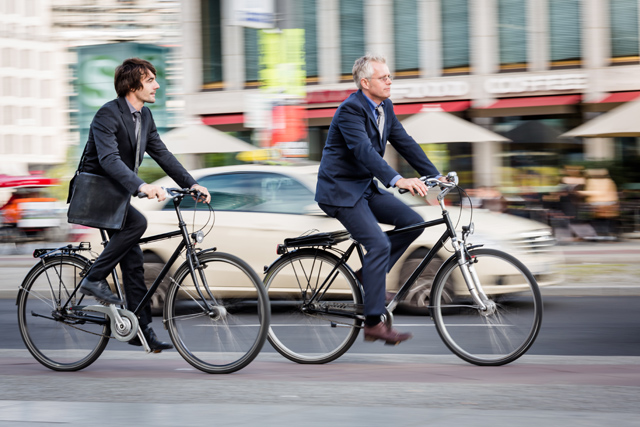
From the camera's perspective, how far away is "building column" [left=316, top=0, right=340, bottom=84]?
26.8 meters

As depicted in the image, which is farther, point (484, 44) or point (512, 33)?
point (484, 44)

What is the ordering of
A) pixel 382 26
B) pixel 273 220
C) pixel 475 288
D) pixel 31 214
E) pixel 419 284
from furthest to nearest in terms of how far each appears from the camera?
pixel 382 26 → pixel 31 214 → pixel 273 220 → pixel 419 284 → pixel 475 288

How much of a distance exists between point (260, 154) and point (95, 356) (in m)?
14.7

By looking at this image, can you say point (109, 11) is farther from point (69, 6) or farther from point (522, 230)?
point (522, 230)

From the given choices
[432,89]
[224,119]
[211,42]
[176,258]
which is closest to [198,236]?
[176,258]

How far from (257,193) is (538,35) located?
55.2 feet

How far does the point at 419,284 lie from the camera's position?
6309mm

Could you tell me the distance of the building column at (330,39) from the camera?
26766 mm

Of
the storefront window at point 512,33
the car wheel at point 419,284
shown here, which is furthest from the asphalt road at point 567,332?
the storefront window at point 512,33

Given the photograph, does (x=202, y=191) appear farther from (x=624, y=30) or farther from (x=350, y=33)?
(x=350, y=33)

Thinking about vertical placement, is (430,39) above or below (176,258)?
above

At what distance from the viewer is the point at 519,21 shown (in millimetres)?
24812

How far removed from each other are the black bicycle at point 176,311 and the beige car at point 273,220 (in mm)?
2783

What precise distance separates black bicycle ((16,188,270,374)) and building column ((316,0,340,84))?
21277mm
